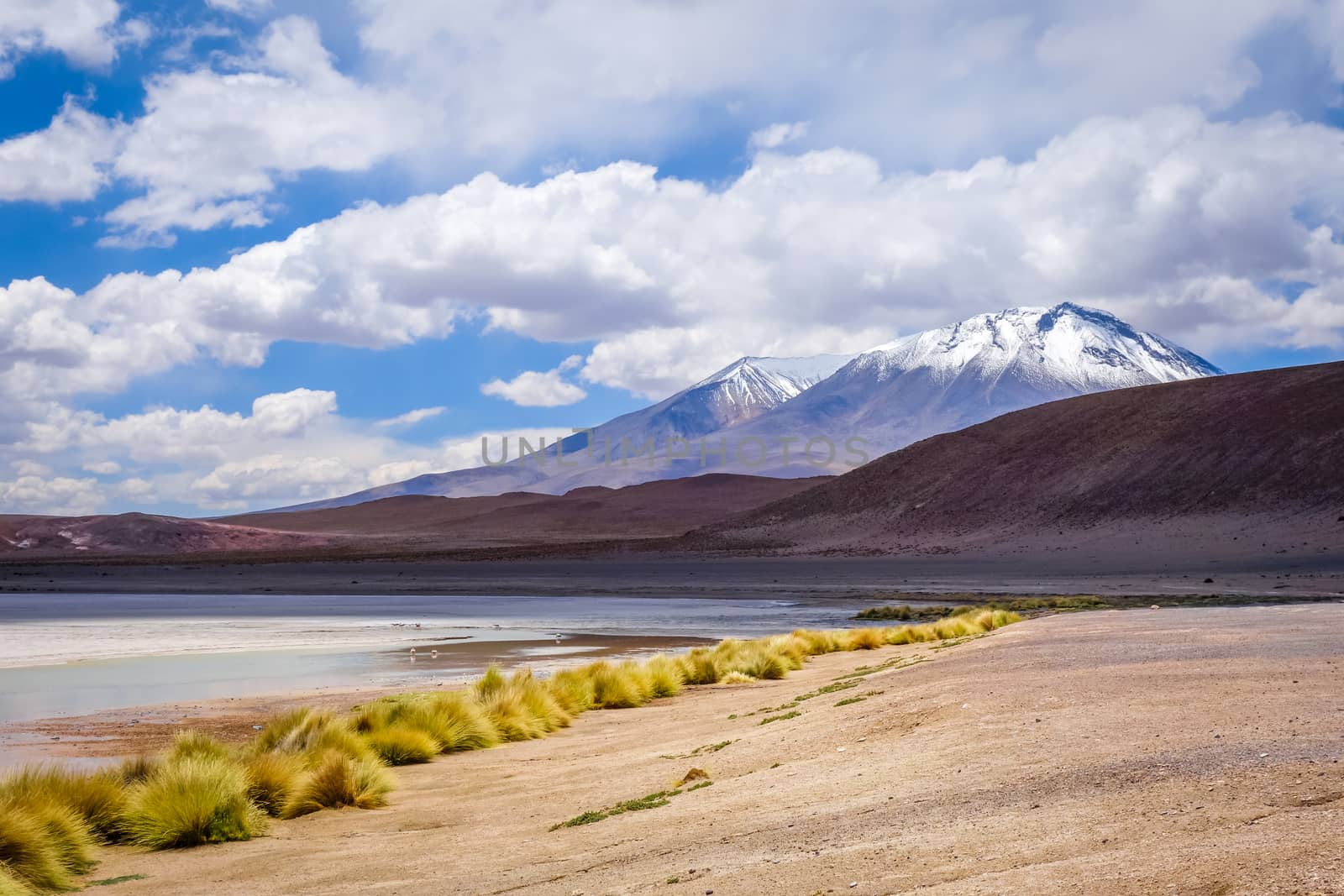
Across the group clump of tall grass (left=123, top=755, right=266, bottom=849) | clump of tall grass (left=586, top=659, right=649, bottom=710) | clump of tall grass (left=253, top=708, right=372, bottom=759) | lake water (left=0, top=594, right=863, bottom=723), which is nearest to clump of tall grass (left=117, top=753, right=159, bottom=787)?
clump of tall grass (left=123, top=755, right=266, bottom=849)

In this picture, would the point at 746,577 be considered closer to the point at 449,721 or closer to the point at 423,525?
the point at 449,721

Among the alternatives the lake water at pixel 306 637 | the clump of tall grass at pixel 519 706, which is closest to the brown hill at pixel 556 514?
the lake water at pixel 306 637

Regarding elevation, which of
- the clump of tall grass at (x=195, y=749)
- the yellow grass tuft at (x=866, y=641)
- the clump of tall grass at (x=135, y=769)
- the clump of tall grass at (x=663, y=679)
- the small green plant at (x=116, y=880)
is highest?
the clump of tall grass at (x=195, y=749)

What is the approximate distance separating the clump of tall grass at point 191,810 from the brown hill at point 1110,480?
6501 centimetres

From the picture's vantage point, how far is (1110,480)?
84.6 m

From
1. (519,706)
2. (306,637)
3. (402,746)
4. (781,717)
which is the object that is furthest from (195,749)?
(306,637)

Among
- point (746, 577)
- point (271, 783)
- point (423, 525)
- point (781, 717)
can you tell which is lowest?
point (746, 577)

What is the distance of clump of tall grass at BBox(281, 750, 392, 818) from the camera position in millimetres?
10500

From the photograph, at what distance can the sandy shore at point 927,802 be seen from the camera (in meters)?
5.46

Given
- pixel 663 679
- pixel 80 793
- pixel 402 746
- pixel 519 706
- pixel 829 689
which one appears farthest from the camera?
pixel 663 679

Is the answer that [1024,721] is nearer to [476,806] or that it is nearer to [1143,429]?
[476,806]

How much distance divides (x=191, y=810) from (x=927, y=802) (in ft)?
18.8

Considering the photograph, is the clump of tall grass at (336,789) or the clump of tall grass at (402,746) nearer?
the clump of tall grass at (336,789)

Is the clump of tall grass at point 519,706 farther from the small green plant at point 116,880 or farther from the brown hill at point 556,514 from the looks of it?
the brown hill at point 556,514
